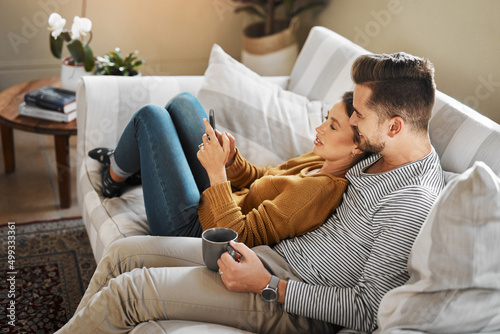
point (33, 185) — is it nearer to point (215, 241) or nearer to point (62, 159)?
point (62, 159)

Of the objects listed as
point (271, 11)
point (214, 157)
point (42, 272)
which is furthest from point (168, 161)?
point (271, 11)

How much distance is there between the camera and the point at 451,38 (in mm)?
2146

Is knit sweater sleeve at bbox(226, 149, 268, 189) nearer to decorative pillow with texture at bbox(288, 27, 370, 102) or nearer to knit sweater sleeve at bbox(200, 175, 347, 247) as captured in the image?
knit sweater sleeve at bbox(200, 175, 347, 247)

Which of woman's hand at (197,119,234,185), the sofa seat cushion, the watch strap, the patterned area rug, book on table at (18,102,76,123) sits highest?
woman's hand at (197,119,234,185)

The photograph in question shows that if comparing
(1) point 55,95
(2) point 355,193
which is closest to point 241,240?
(2) point 355,193

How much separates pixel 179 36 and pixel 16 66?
1.08 m

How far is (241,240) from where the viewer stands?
132 centimetres

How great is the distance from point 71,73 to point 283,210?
58.8 inches

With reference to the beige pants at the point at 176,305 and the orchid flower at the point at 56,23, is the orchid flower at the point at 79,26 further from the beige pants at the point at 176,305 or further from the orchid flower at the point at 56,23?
the beige pants at the point at 176,305

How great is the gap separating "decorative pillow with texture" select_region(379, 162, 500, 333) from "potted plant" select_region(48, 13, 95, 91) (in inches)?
72.7

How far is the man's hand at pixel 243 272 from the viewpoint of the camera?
1.13m

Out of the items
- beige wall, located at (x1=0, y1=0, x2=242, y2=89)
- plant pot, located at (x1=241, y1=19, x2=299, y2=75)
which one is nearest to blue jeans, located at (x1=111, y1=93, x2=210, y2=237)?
plant pot, located at (x1=241, y1=19, x2=299, y2=75)

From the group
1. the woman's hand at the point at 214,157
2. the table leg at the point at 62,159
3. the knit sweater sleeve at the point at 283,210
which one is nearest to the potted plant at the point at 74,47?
the table leg at the point at 62,159

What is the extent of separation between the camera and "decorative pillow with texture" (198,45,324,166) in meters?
1.85
